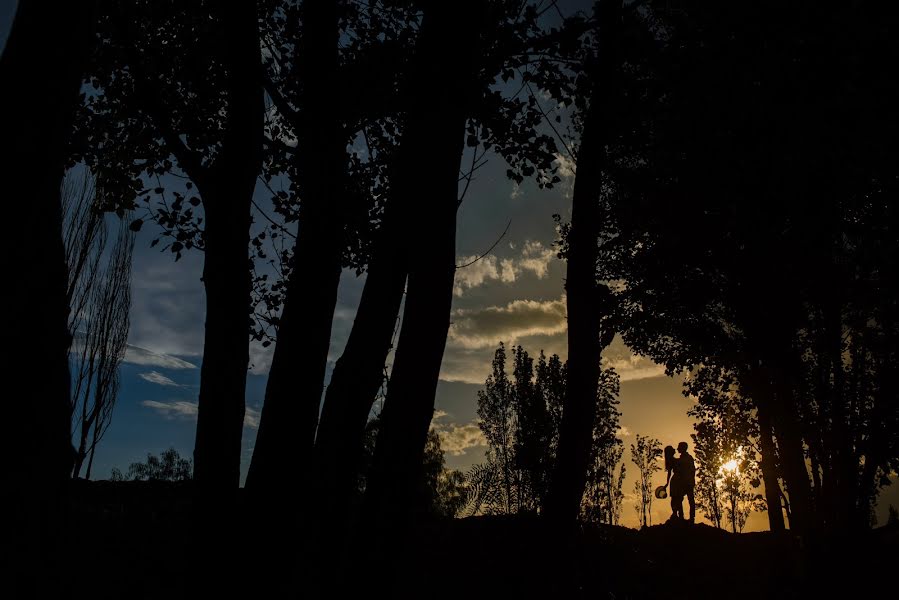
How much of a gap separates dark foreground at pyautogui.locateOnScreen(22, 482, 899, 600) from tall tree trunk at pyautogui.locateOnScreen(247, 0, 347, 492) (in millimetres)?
486

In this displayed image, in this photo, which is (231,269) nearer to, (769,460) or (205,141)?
(205,141)

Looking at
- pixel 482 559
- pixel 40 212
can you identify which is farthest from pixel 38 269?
pixel 482 559

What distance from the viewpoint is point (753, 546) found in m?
15.4

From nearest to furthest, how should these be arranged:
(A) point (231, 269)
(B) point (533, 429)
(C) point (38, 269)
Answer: (C) point (38, 269) → (A) point (231, 269) → (B) point (533, 429)

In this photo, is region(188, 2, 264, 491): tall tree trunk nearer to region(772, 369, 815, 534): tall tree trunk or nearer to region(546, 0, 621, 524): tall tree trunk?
region(546, 0, 621, 524): tall tree trunk

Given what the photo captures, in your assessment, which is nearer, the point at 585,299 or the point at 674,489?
the point at 585,299

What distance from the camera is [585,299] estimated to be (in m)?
6.05

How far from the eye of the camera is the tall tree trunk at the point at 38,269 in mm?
2396

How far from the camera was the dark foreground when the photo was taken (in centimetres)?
413

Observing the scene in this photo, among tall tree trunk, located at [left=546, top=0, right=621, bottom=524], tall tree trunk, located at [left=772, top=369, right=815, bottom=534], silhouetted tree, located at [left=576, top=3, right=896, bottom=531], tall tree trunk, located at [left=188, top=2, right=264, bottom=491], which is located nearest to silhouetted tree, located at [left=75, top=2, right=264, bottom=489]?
tall tree trunk, located at [left=188, top=2, right=264, bottom=491]

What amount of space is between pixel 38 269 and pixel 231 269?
7.73 ft

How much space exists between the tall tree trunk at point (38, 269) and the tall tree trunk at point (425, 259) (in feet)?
5.88

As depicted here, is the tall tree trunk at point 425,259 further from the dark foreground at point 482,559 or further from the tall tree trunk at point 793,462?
the tall tree trunk at point 793,462

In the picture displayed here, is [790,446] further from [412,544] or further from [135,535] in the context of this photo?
[135,535]
